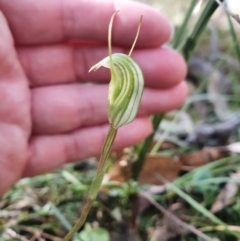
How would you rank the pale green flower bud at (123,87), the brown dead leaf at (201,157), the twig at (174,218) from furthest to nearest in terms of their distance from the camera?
1. the brown dead leaf at (201,157)
2. the twig at (174,218)
3. the pale green flower bud at (123,87)

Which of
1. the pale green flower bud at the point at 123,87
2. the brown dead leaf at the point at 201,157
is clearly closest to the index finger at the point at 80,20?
the brown dead leaf at the point at 201,157

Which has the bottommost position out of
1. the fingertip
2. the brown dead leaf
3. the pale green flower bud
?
the brown dead leaf

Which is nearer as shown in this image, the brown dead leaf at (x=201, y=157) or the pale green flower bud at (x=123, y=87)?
the pale green flower bud at (x=123, y=87)

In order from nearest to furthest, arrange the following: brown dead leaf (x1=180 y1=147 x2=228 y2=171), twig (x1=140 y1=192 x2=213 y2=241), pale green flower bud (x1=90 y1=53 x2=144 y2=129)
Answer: pale green flower bud (x1=90 y1=53 x2=144 y2=129)
twig (x1=140 y1=192 x2=213 y2=241)
brown dead leaf (x1=180 y1=147 x2=228 y2=171)

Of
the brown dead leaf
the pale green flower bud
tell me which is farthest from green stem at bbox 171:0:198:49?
the pale green flower bud

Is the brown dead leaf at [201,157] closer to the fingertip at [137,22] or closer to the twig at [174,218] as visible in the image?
the twig at [174,218]

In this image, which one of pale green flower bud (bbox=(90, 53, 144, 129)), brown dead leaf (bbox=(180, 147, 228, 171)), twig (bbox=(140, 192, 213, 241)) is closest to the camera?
pale green flower bud (bbox=(90, 53, 144, 129))

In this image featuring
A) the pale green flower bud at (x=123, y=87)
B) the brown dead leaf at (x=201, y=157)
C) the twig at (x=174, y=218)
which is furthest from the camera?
the brown dead leaf at (x=201, y=157)

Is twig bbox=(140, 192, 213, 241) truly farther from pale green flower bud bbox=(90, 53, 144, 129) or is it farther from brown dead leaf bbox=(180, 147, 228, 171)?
pale green flower bud bbox=(90, 53, 144, 129)
